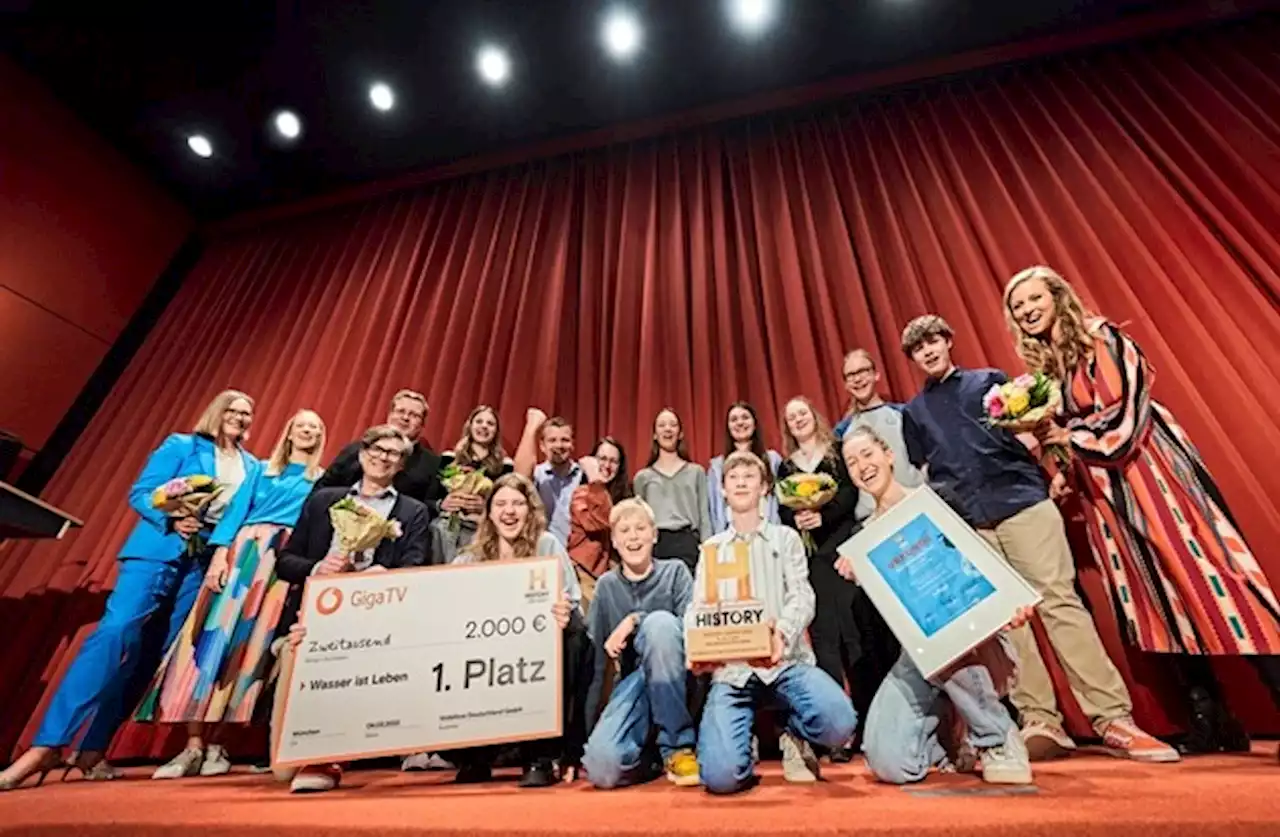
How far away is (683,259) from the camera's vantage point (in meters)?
4.51

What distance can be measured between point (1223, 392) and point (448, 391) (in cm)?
420

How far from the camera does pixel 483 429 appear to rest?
3.21 metres

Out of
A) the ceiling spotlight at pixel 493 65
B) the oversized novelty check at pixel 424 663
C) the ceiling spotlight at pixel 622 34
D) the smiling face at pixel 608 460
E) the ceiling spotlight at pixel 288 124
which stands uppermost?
the ceiling spotlight at pixel 622 34

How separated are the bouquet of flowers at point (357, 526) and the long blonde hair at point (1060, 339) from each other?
96.3 inches

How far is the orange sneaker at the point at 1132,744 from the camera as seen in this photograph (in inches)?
72.9

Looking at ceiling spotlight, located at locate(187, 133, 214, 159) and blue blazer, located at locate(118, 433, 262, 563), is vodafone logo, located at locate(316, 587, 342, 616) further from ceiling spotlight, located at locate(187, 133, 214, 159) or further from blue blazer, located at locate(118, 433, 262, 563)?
ceiling spotlight, located at locate(187, 133, 214, 159)

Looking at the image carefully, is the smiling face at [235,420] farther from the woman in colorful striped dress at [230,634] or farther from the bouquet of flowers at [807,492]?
the bouquet of flowers at [807,492]

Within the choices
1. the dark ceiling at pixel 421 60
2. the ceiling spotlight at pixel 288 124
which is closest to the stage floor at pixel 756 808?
the dark ceiling at pixel 421 60

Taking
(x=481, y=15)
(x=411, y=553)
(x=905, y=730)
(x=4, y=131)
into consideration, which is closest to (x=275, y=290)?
(x=4, y=131)

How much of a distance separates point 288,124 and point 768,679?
5.96 m

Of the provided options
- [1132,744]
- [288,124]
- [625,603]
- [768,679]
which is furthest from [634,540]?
[288,124]

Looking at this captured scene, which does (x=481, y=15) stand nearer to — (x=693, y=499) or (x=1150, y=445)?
(x=693, y=499)

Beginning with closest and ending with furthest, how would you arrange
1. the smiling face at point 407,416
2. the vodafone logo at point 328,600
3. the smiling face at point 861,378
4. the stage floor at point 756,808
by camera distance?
the stage floor at point 756,808, the vodafone logo at point 328,600, the smiling face at point 861,378, the smiling face at point 407,416

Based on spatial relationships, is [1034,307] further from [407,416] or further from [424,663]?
[407,416]
